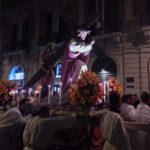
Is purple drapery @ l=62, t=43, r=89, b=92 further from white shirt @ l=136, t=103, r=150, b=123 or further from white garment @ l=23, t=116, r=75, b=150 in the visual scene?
white garment @ l=23, t=116, r=75, b=150

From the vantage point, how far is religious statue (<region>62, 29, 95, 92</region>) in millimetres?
8477

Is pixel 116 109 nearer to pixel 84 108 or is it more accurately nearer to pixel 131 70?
pixel 84 108

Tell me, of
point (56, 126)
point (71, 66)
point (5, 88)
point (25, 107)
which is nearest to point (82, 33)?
point (71, 66)

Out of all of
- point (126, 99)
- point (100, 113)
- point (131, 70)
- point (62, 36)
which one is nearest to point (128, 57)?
point (131, 70)

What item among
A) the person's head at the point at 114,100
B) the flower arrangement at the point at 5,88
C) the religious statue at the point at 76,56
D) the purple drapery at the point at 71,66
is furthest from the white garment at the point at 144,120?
the flower arrangement at the point at 5,88

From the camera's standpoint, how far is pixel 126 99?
6262 mm

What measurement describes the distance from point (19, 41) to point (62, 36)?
434 centimetres

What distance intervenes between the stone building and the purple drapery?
85 cm

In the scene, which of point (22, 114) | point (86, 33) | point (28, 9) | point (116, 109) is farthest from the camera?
point (28, 9)

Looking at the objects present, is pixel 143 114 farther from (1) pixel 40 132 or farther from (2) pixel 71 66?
(2) pixel 71 66

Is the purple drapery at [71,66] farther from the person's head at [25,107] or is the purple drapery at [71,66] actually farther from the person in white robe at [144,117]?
the person in white robe at [144,117]

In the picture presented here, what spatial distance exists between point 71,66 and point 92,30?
698 centimetres

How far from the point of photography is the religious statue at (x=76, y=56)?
848 cm

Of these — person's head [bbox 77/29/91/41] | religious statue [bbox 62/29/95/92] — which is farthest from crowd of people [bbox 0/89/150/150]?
person's head [bbox 77/29/91/41]
